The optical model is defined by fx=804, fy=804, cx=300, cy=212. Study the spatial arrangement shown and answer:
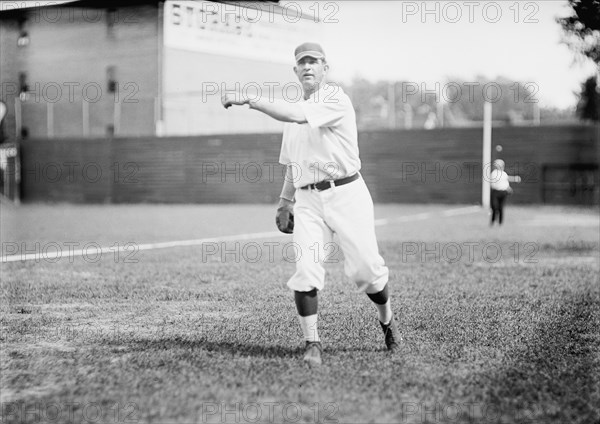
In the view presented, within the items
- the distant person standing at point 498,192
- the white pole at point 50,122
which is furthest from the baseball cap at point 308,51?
the white pole at point 50,122

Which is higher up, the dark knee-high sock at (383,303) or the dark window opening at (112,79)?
the dark window opening at (112,79)

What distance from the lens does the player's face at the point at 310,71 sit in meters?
5.52

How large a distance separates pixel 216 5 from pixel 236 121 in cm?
2466

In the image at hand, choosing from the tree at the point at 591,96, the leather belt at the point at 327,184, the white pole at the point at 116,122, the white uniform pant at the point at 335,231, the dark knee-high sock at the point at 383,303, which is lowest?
the dark knee-high sock at the point at 383,303

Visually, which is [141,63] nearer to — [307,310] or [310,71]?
[310,71]

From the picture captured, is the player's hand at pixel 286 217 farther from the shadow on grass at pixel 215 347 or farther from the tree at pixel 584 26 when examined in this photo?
the tree at pixel 584 26

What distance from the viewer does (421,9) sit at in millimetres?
15086

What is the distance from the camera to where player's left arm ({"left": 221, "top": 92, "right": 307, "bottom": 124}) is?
499cm

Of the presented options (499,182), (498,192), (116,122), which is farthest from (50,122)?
(498,192)

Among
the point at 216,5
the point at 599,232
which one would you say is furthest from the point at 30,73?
the point at 599,232

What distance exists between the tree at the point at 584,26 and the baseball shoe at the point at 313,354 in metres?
9.52

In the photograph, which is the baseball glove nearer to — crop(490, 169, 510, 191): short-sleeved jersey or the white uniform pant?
the white uniform pant

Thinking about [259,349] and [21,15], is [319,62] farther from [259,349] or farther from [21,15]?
[21,15]

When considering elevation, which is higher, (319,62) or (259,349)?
(319,62)
